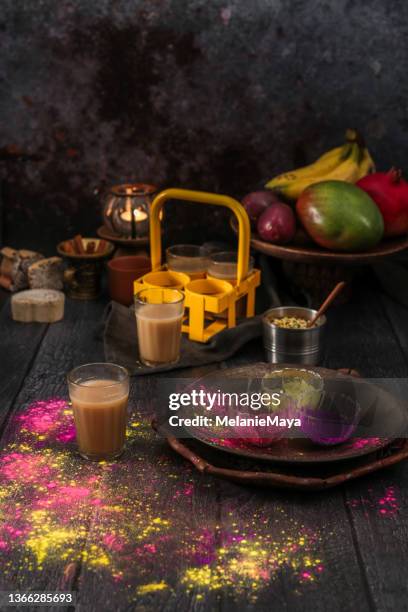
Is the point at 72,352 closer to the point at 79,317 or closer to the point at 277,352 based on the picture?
the point at 79,317

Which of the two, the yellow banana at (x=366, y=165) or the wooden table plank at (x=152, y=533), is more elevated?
the yellow banana at (x=366, y=165)

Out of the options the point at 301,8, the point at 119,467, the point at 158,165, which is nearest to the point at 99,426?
the point at 119,467

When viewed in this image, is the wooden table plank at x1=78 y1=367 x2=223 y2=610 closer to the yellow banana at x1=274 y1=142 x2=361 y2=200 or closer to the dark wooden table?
the dark wooden table

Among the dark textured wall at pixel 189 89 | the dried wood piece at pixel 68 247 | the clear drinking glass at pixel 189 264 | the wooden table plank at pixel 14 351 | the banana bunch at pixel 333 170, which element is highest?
the dark textured wall at pixel 189 89

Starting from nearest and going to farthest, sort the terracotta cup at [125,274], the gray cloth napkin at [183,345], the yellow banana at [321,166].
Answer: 1. the gray cloth napkin at [183,345]
2. the terracotta cup at [125,274]
3. the yellow banana at [321,166]

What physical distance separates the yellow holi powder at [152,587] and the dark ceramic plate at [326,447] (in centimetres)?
26

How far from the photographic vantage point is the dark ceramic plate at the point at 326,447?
47.9 inches

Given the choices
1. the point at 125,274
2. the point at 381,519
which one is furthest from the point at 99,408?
the point at 125,274

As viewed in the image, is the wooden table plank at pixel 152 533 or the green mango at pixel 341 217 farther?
the green mango at pixel 341 217

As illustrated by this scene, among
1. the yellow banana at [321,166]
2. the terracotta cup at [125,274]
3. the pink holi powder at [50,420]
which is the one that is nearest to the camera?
the pink holi powder at [50,420]

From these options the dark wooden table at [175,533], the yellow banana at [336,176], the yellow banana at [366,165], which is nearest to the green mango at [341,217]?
the yellow banana at [336,176]

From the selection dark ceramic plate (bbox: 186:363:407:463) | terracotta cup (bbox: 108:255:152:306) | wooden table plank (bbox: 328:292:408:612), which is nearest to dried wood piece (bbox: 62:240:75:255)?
terracotta cup (bbox: 108:255:152:306)

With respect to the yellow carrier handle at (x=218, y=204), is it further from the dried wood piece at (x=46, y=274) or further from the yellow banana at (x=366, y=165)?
the yellow banana at (x=366, y=165)

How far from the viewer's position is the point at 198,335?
1.81 meters
